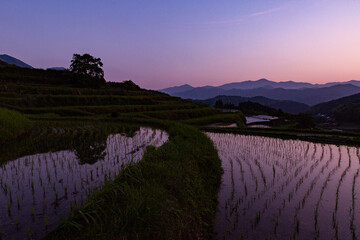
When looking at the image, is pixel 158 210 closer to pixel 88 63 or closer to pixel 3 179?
pixel 3 179

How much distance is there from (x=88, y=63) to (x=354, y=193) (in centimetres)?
4150

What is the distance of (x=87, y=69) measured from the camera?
38.5 m

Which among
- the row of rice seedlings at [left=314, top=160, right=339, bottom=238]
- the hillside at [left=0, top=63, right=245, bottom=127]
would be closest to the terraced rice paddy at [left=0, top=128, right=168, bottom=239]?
the row of rice seedlings at [left=314, top=160, right=339, bottom=238]

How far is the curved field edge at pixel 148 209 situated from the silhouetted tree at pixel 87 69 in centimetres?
3531

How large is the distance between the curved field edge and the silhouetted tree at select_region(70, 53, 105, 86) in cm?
3531

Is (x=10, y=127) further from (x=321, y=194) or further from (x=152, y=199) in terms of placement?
(x=321, y=194)

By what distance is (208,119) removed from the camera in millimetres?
27125

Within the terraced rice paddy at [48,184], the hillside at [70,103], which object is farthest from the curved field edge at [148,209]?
the hillside at [70,103]

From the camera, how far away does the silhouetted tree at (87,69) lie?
1470 inches

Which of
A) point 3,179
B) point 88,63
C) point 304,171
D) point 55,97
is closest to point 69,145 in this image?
point 3,179

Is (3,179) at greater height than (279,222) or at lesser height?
greater

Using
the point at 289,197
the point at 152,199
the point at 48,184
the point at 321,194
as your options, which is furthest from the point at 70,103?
the point at 321,194

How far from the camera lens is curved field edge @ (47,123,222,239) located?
3273 mm

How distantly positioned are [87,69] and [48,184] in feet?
121
